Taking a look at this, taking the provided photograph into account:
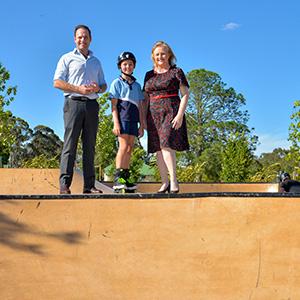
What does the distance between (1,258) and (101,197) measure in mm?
770

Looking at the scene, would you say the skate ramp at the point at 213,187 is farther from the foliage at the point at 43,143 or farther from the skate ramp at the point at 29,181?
the foliage at the point at 43,143

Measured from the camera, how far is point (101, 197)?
305cm

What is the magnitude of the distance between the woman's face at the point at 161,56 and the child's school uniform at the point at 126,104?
0.35m

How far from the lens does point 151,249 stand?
9.93 ft

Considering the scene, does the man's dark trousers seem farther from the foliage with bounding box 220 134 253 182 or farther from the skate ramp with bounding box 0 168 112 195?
the foliage with bounding box 220 134 253 182

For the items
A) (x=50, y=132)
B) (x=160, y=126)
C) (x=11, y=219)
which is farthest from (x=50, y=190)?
(x=50, y=132)

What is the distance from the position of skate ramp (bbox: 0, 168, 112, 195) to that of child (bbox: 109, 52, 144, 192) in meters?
2.17

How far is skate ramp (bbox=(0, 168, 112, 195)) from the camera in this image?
6.73 metres

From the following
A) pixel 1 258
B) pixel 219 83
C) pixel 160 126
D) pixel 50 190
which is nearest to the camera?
pixel 1 258

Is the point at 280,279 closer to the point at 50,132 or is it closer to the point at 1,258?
the point at 1,258

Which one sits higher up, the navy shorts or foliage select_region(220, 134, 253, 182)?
foliage select_region(220, 134, 253, 182)

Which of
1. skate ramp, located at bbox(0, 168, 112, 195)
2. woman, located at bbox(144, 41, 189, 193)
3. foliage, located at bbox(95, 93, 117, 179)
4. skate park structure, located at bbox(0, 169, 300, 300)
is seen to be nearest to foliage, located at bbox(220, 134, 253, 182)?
foliage, located at bbox(95, 93, 117, 179)

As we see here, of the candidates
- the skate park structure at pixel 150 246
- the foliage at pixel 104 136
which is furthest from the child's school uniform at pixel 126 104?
the foliage at pixel 104 136

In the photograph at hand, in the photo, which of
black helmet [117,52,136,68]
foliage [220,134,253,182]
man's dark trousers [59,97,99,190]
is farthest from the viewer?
foliage [220,134,253,182]
